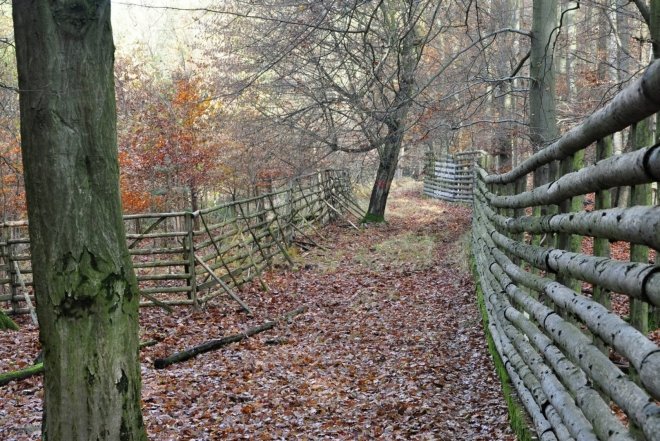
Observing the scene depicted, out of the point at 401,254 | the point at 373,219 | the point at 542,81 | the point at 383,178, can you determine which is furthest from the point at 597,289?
the point at 373,219

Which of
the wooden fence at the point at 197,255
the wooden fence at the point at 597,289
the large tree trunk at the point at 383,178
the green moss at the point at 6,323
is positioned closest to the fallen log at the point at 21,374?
the green moss at the point at 6,323

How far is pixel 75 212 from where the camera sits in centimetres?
378

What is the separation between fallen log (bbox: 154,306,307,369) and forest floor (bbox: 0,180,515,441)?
0.38ft

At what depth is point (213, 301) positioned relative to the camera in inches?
440

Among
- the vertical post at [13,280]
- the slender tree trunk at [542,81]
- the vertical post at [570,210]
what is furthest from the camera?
the vertical post at [13,280]

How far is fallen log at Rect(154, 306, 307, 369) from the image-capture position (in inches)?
309

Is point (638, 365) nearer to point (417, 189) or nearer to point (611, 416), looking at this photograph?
point (611, 416)

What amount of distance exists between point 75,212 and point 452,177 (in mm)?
25493

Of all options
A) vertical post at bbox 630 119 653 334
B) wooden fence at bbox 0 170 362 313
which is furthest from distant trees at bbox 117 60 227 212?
vertical post at bbox 630 119 653 334

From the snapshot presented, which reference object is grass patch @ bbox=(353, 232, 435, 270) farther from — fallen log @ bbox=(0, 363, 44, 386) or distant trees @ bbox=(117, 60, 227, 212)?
distant trees @ bbox=(117, 60, 227, 212)

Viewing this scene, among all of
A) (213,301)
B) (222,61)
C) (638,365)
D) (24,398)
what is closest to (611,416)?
(638,365)

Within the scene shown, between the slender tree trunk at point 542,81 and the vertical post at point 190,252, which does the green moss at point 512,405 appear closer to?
the slender tree trunk at point 542,81

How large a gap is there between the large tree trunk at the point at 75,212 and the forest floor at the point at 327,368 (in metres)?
1.89

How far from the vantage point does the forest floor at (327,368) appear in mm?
5711
